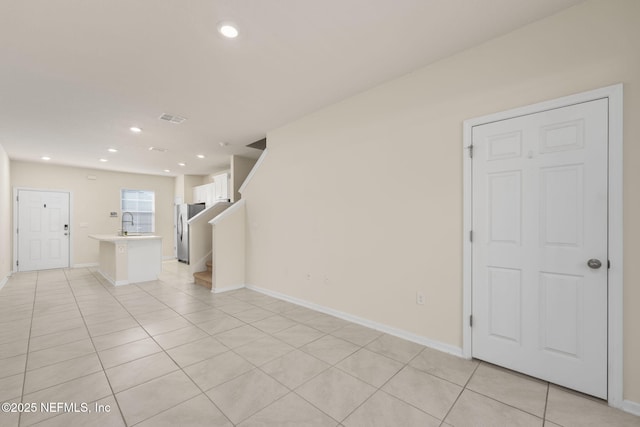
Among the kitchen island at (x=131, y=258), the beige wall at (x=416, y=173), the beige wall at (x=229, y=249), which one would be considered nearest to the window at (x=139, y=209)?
the kitchen island at (x=131, y=258)

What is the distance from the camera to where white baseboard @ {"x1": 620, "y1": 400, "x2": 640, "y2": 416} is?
1.74m

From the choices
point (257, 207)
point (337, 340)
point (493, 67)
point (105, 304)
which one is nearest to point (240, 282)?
point (257, 207)

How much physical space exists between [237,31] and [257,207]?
3007mm

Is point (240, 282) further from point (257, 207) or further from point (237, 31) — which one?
point (237, 31)

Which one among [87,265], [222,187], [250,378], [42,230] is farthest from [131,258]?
[250,378]

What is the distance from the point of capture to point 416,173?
279 centimetres

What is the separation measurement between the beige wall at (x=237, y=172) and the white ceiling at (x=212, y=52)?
2.01m

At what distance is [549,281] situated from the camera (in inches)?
82.1

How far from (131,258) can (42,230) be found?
11.9 ft

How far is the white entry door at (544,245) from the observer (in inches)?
74.7

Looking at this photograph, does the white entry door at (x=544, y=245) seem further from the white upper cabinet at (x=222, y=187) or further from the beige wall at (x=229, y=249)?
the white upper cabinet at (x=222, y=187)

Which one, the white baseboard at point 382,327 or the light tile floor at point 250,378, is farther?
the white baseboard at point 382,327

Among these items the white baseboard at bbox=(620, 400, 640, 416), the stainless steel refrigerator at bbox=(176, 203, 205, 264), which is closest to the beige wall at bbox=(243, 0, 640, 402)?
the white baseboard at bbox=(620, 400, 640, 416)

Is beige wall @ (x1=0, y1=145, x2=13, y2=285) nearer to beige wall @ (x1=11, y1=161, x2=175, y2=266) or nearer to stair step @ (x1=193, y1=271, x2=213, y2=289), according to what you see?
beige wall @ (x1=11, y1=161, x2=175, y2=266)
